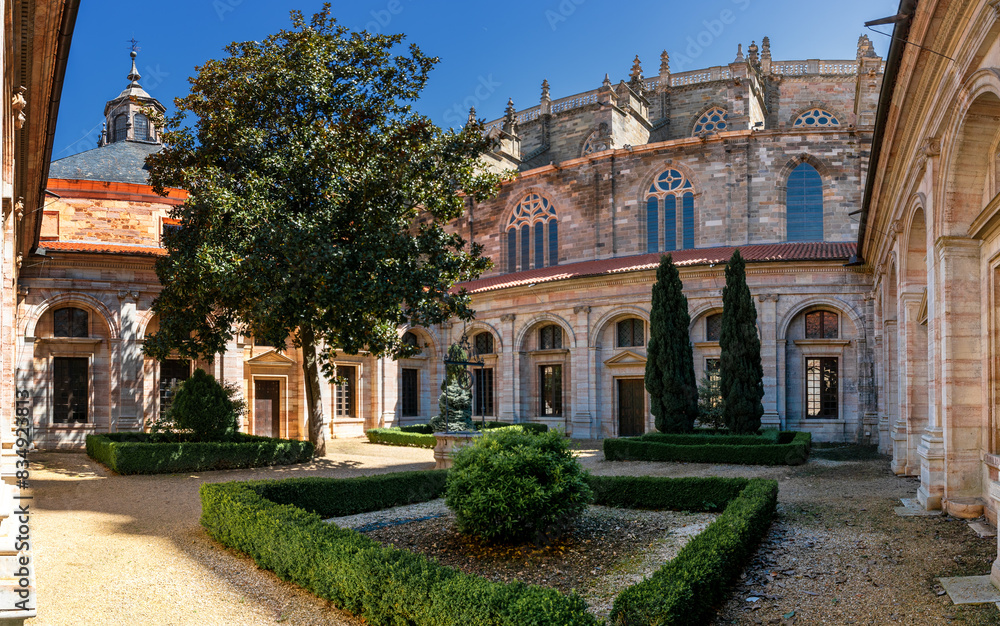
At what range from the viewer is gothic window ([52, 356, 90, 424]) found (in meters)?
24.7

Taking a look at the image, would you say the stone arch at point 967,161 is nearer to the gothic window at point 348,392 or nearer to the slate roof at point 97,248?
the slate roof at point 97,248

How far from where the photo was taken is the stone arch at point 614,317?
28.2 m

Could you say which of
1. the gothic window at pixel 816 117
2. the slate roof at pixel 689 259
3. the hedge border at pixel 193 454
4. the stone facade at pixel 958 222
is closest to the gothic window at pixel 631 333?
the slate roof at pixel 689 259

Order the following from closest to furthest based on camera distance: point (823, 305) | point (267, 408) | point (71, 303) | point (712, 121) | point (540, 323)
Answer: point (71, 303) < point (823, 305) < point (267, 408) < point (540, 323) < point (712, 121)

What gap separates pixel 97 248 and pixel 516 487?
2200 centimetres

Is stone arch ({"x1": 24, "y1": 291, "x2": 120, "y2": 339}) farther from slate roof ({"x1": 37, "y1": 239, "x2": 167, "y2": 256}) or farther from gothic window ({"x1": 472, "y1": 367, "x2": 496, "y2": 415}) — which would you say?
gothic window ({"x1": 472, "y1": 367, "x2": 496, "y2": 415})

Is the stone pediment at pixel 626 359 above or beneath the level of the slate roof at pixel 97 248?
beneath

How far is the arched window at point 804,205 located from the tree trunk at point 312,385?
19.4m

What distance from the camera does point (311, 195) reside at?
18359 mm

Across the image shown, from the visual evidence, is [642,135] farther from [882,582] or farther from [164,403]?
[882,582]

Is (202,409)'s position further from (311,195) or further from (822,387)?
(822,387)

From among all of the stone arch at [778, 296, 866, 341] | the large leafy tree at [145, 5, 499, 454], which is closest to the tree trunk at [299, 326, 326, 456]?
the large leafy tree at [145, 5, 499, 454]

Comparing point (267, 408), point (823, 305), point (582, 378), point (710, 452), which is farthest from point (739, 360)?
point (267, 408)

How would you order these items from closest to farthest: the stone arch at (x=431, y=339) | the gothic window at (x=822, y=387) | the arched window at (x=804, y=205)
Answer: the gothic window at (x=822, y=387) → the arched window at (x=804, y=205) → the stone arch at (x=431, y=339)
